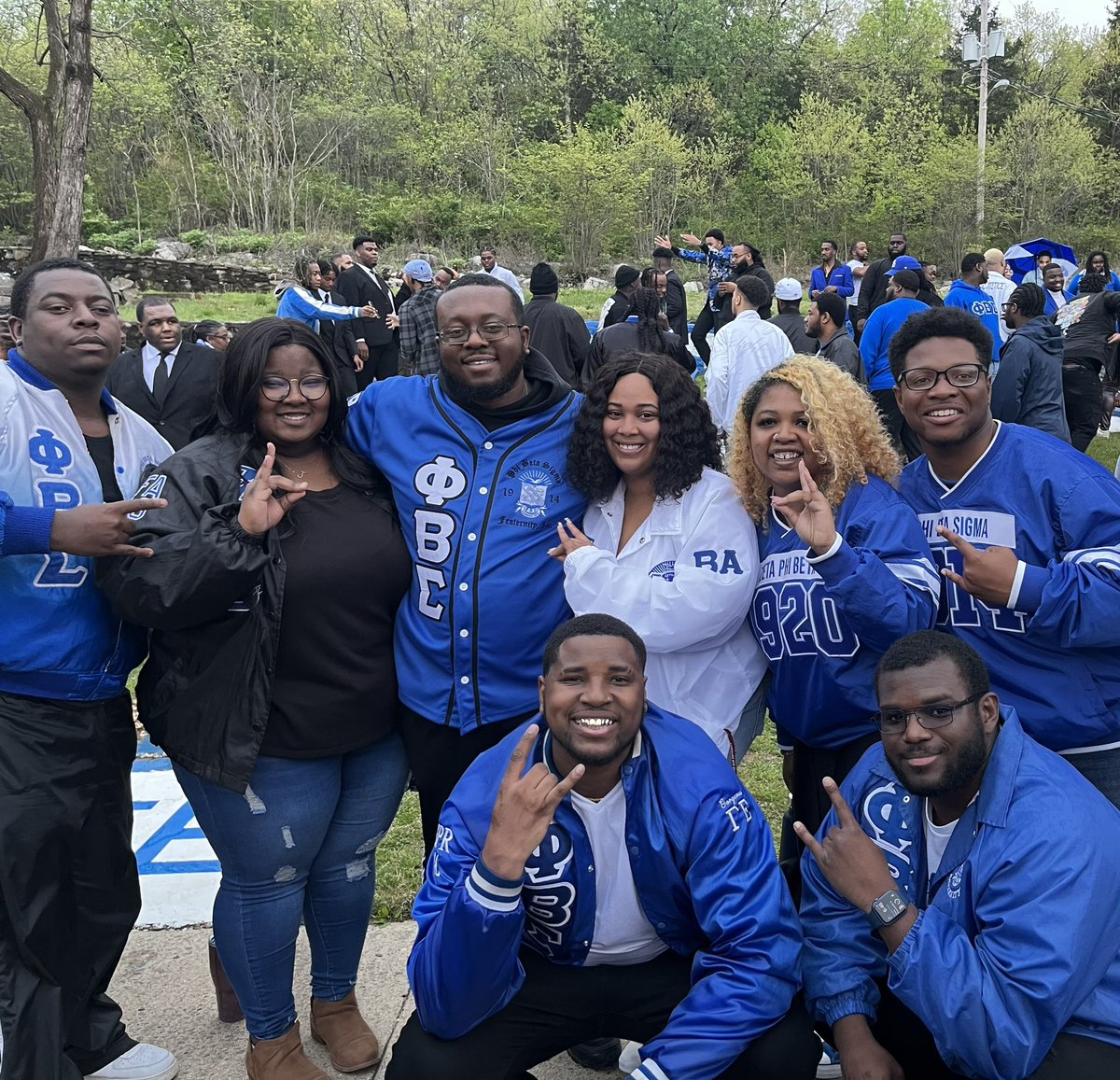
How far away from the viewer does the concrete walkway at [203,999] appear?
305 centimetres

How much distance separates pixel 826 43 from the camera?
47656 mm

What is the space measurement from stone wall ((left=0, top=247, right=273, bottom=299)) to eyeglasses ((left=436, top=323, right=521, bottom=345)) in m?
25.9

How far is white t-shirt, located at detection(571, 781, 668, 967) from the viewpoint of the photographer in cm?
247

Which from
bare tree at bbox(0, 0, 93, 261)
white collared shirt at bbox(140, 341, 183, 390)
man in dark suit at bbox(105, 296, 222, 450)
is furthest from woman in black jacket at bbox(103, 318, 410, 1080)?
bare tree at bbox(0, 0, 93, 261)

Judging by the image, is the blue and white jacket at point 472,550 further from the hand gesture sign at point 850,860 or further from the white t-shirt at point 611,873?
the hand gesture sign at point 850,860

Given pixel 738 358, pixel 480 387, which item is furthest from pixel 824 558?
pixel 738 358

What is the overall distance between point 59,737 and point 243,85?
134ft

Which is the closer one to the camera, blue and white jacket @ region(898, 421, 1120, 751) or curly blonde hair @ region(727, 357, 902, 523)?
blue and white jacket @ region(898, 421, 1120, 751)

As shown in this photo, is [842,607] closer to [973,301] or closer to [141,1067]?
[141,1067]

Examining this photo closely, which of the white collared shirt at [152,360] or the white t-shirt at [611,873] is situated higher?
the white collared shirt at [152,360]

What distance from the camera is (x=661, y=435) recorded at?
9.73 feet

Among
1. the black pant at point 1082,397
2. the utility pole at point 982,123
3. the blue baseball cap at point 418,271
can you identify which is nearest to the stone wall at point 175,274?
the blue baseball cap at point 418,271

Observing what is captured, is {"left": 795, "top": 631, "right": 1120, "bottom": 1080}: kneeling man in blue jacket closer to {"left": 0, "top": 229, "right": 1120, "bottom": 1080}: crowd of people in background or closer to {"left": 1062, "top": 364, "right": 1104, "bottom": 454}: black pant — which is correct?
{"left": 0, "top": 229, "right": 1120, "bottom": 1080}: crowd of people in background

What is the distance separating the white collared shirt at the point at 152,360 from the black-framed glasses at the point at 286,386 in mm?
4983
